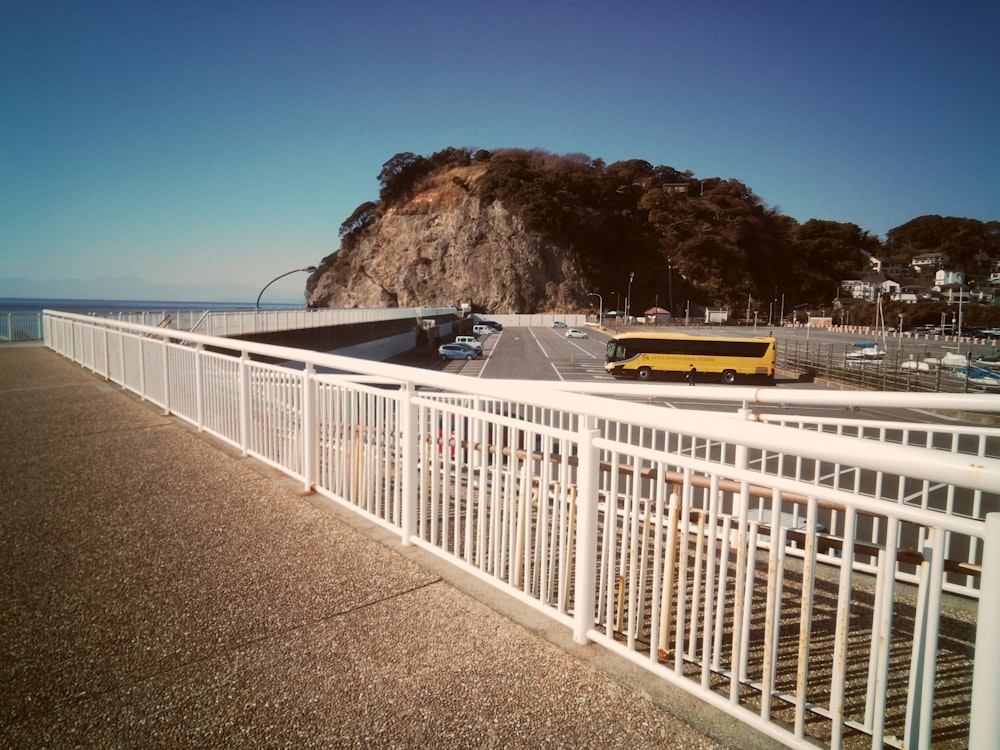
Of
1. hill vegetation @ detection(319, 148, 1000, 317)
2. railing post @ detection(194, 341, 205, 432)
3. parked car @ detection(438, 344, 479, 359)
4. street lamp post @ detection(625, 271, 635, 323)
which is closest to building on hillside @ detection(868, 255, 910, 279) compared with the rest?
hill vegetation @ detection(319, 148, 1000, 317)

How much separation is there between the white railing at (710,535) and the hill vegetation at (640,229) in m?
105

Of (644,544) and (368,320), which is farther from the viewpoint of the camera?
(368,320)

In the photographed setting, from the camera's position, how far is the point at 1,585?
326 cm

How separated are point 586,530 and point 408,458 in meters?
1.41

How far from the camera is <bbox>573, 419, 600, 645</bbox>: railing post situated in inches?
103

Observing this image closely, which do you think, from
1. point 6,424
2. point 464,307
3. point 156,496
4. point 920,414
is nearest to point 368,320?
point 920,414

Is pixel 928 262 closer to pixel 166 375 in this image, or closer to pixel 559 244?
pixel 559 244

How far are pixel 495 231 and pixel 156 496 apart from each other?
10760cm

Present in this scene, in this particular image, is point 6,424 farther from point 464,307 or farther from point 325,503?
point 464,307

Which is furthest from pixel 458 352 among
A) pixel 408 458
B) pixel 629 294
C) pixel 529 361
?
pixel 629 294

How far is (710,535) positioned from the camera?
2150 mm

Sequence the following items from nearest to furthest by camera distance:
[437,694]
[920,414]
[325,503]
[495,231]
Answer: [437,694] < [325,503] < [920,414] < [495,231]

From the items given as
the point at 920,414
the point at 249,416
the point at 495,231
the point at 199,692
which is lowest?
the point at 920,414

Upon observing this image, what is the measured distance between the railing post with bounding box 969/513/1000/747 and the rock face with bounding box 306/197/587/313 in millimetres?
106041
